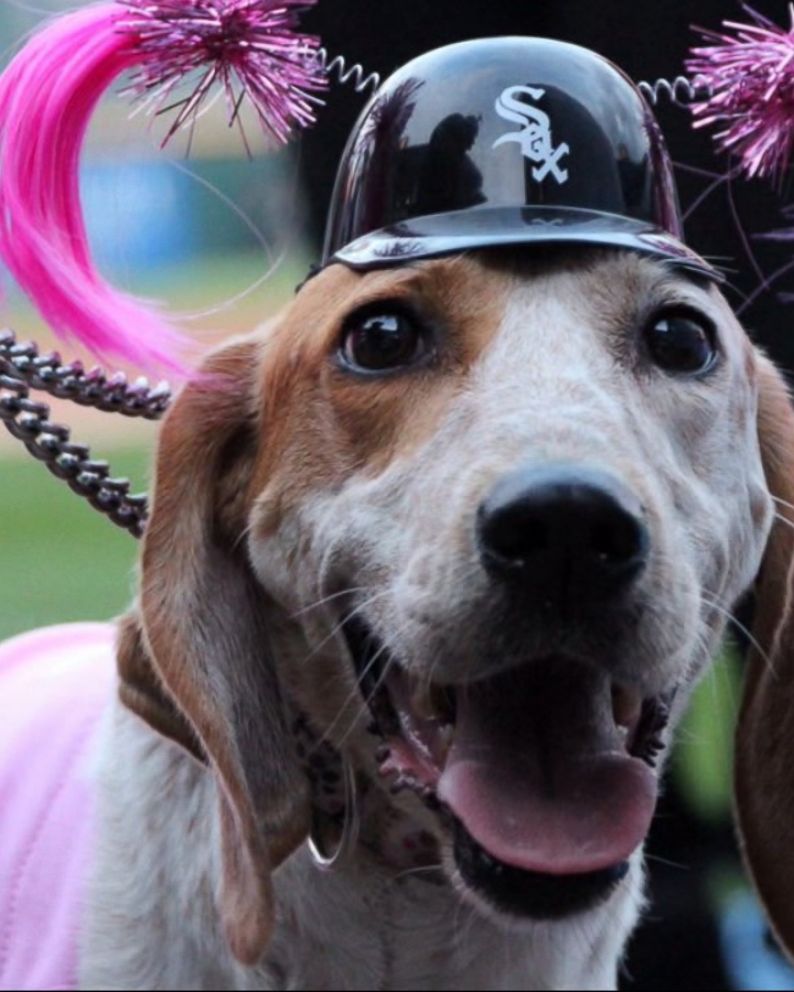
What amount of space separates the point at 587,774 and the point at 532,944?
0.40 metres

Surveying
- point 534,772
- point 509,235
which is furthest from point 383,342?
point 534,772

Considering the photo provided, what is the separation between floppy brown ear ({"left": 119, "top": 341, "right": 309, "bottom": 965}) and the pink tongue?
0.83ft

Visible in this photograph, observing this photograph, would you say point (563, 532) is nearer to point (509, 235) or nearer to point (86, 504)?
point (509, 235)

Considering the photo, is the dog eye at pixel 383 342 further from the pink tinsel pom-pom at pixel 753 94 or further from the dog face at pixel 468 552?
the pink tinsel pom-pom at pixel 753 94

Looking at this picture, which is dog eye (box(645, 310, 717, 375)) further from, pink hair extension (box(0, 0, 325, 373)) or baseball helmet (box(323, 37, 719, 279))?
pink hair extension (box(0, 0, 325, 373))

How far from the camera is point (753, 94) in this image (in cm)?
247

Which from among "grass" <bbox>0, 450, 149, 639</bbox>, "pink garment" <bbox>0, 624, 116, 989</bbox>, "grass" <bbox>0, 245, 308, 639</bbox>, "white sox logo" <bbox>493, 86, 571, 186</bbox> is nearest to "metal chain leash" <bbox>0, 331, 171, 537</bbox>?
"grass" <bbox>0, 245, 308, 639</bbox>

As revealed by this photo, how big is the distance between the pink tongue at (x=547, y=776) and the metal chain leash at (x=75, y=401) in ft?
1.92

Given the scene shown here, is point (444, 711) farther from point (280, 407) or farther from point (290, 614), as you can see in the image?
point (280, 407)

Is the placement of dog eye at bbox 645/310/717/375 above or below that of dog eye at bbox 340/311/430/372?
below

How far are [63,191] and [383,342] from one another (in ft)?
1.61

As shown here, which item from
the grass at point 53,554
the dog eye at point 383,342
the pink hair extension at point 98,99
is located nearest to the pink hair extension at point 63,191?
the pink hair extension at point 98,99

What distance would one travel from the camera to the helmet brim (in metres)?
2.25

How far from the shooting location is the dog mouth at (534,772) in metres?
2.12
